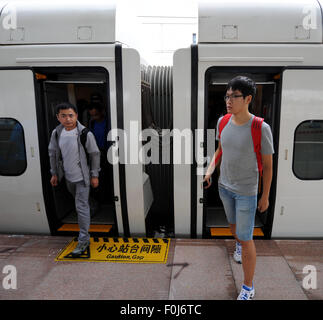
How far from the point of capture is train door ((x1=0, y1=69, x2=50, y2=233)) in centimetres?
299

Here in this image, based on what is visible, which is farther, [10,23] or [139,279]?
[10,23]

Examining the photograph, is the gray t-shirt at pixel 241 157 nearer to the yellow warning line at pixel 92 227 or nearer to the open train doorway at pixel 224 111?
the open train doorway at pixel 224 111

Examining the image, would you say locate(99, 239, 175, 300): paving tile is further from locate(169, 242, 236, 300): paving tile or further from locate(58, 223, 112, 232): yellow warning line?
locate(58, 223, 112, 232): yellow warning line

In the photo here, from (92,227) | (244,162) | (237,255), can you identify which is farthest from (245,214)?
(92,227)

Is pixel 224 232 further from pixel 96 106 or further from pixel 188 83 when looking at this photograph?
pixel 96 106

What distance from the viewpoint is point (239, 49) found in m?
2.77

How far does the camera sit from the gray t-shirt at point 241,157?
196cm

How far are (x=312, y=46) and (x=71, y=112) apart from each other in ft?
8.47

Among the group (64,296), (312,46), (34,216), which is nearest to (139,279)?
(64,296)

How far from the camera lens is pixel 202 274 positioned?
2.57 metres

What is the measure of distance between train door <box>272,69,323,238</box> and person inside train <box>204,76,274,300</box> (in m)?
1.05

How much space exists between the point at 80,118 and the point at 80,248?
217 cm

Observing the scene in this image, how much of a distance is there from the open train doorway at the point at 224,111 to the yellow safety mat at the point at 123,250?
2.04 ft

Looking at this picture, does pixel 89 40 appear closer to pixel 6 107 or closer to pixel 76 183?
pixel 6 107
